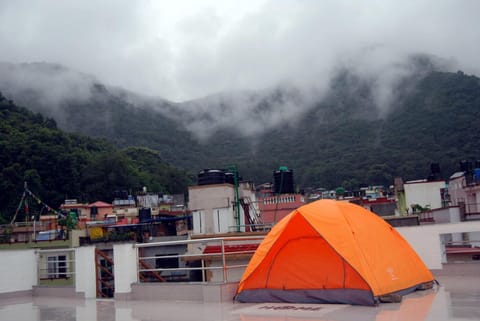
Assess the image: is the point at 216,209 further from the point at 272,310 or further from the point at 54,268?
the point at 272,310

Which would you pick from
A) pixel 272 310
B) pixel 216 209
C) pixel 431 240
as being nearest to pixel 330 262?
pixel 272 310

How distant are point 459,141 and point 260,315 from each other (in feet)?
212

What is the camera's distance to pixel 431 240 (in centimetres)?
1084

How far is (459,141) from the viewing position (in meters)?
65.2

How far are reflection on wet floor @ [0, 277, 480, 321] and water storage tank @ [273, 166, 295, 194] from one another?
1821cm

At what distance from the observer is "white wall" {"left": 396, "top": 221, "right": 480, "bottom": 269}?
1070 centimetres

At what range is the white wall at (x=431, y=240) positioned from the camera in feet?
35.1

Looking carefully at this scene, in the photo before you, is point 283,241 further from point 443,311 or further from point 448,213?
point 448,213

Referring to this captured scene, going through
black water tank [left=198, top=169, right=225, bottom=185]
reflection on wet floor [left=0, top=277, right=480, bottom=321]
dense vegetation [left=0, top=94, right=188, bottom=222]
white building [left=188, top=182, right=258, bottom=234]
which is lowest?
reflection on wet floor [left=0, top=277, right=480, bottom=321]

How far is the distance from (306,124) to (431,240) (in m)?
100

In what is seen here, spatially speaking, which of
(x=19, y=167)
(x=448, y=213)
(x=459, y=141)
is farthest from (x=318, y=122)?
(x=448, y=213)

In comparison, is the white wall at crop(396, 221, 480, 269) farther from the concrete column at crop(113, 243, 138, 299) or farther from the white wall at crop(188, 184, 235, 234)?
the white wall at crop(188, 184, 235, 234)

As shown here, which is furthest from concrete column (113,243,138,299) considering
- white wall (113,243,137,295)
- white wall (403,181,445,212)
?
white wall (403,181,445,212)

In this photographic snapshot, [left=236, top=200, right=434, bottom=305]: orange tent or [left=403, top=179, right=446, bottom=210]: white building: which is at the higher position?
[left=403, top=179, right=446, bottom=210]: white building
